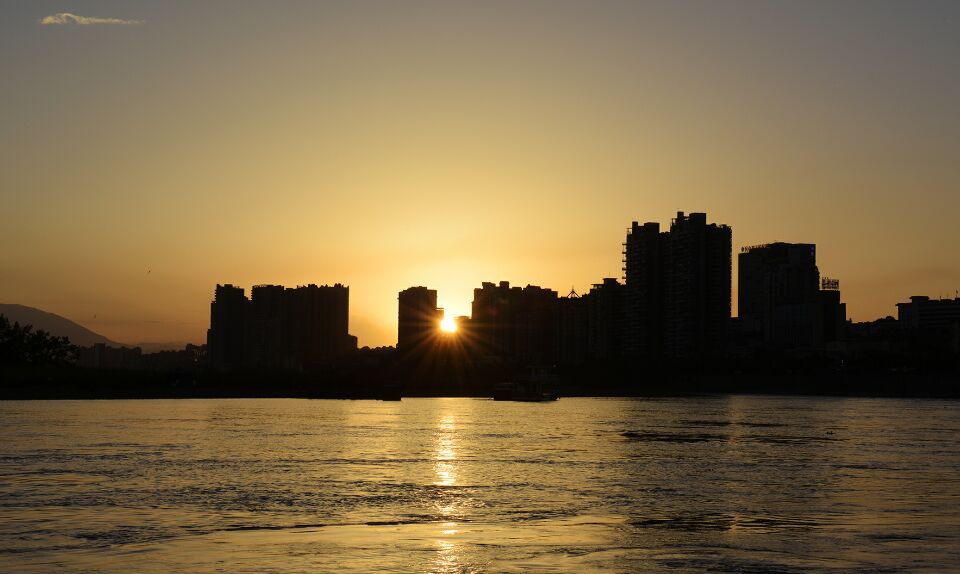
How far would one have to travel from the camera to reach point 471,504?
159 ft

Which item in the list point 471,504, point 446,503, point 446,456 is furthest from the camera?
point 446,456

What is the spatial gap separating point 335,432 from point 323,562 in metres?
75.9

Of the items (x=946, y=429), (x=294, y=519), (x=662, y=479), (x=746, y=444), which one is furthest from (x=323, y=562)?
(x=946, y=429)

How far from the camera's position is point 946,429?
416 ft

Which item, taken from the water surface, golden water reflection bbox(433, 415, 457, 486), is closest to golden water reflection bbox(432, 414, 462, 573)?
golden water reflection bbox(433, 415, 457, 486)

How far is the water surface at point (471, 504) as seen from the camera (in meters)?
34.8

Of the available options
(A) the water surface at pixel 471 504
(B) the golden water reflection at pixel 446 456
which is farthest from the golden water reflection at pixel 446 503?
(A) the water surface at pixel 471 504

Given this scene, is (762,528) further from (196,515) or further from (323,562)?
(196,515)

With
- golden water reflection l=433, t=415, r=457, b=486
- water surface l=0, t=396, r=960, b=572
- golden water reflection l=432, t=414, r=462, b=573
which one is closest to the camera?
golden water reflection l=432, t=414, r=462, b=573

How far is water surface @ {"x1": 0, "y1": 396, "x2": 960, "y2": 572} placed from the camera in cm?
3475

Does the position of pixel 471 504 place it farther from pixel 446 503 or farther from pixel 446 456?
pixel 446 456

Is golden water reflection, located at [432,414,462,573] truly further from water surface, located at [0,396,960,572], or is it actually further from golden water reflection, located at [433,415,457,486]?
water surface, located at [0,396,960,572]

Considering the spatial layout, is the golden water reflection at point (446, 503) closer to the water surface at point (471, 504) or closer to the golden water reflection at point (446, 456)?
the golden water reflection at point (446, 456)

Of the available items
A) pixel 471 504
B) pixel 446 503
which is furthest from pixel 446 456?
pixel 471 504
